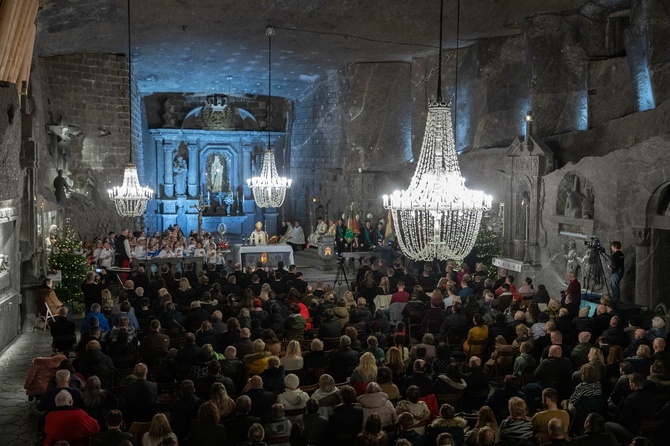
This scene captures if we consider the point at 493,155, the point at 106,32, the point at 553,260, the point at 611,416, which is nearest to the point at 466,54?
the point at 493,155

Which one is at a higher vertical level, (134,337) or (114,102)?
(114,102)

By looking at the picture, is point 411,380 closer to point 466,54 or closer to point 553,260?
point 553,260

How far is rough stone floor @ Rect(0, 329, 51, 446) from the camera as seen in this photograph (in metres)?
8.91

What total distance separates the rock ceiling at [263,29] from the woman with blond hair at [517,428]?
1112cm

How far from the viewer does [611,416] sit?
7.93m

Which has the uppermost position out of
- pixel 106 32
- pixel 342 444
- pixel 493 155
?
pixel 106 32

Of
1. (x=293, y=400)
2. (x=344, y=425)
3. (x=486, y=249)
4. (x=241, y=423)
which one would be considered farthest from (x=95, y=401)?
(x=486, y=249)

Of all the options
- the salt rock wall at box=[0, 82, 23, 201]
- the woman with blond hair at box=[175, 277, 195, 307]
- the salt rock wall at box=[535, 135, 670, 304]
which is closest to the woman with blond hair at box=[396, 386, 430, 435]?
the woman with blond hair at box=[175, 277, 195, 307]

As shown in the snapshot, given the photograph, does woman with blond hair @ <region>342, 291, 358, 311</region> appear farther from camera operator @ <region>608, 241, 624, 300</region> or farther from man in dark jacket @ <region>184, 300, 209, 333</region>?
camera operator @ <region>608, 241, 624, 300</region>

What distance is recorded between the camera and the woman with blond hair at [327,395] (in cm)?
764

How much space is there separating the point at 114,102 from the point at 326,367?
14.2 meters

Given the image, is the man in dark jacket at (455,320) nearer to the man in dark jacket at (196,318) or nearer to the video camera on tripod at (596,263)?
the man in dark jacket at (196,318)

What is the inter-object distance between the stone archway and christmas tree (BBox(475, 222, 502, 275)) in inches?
204

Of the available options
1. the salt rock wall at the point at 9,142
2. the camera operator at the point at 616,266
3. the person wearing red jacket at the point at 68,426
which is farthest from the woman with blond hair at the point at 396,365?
the salt rock wall at the point at 9,142
